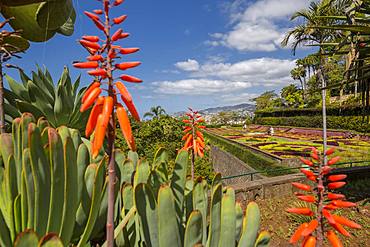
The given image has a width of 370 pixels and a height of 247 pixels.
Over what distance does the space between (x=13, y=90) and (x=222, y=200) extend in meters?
1.80

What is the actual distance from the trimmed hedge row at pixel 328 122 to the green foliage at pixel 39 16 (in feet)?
57.5

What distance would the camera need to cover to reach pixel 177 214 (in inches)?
39.3

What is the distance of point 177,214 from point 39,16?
0.89 metres

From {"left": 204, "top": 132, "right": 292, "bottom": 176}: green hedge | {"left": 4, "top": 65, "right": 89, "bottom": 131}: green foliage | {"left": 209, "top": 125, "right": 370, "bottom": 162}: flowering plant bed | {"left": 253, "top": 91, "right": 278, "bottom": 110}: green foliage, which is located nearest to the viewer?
{"left": 4, "top": 65, "right": 89, "bottom": 131}: green foliage

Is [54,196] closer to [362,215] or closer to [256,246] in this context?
[256,246]

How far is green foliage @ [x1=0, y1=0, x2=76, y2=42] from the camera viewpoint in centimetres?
90

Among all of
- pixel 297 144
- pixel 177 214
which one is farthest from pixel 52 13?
pixel 297 144

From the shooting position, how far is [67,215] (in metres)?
0.80

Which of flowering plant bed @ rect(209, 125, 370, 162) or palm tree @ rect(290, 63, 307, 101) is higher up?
palm tree @ rect(290, 63, 307, 101)

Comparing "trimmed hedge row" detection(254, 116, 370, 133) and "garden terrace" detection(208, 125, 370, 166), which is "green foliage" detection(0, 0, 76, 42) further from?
"trimmed hedge row" detection(254, 116, 370, 133)

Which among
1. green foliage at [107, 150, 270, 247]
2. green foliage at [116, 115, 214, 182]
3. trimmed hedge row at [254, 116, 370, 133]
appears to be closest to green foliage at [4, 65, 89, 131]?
green foliage at [107, 150, 270, 247]

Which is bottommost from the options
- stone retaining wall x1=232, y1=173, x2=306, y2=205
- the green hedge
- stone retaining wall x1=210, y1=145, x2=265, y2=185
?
stone retaining wall x1=210, y1=145, x2=265, y2=185

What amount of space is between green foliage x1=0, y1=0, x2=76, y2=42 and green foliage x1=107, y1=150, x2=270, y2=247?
64cm

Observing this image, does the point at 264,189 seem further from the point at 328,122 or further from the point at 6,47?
the point at 328,122
